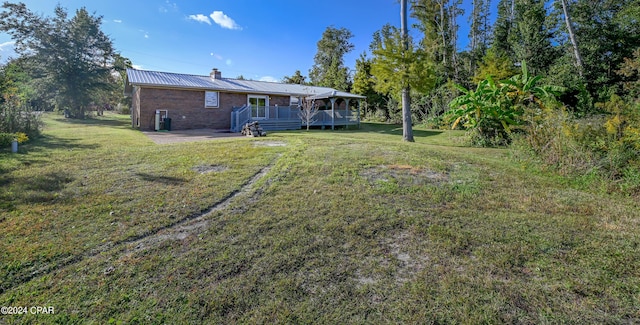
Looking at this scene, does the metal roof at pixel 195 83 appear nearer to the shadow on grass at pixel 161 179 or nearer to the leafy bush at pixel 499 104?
the leafy bush at pixel 499 104

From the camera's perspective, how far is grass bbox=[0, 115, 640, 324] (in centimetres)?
228

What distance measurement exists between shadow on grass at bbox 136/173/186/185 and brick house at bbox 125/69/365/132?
11796 millimetres

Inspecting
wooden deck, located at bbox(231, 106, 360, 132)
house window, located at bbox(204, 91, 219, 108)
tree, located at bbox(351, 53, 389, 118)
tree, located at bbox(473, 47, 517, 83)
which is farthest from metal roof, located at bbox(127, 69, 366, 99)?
tree, located at bbox(473, 47, 517, 83)

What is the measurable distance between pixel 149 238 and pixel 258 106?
1705 centimetres

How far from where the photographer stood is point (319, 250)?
10.2 feet

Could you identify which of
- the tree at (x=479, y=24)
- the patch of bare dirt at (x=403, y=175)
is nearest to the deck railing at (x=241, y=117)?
the patch of bare dirt at (x=403, y=175)

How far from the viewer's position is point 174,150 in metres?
8.55

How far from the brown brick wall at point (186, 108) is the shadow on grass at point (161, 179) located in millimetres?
12536

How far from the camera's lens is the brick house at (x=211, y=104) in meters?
16.6

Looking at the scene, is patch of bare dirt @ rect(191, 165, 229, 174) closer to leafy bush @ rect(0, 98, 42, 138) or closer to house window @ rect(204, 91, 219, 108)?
leafy bush @ rect(0, 98, 42, 138)

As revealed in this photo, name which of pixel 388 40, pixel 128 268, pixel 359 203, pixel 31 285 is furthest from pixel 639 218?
pixel 388 40

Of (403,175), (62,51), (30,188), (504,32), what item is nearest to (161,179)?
(30,188)

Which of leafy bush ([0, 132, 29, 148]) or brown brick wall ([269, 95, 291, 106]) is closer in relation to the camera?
leafy bush ([0, 132, 29, 148])

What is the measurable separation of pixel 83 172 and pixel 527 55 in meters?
23.5
